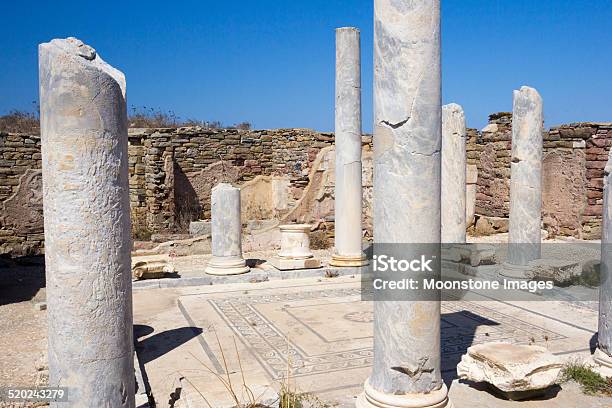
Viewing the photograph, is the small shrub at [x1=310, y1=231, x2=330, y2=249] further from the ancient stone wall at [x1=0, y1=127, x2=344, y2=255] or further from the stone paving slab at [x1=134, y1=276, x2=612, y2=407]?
the stone paving slab at [x1=134, y1=276, x2=612, y2=407]

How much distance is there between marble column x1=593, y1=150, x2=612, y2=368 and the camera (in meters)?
4.59

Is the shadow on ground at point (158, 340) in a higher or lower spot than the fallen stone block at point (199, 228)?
lower

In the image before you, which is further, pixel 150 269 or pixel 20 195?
pixel 20 195

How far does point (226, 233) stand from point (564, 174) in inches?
338

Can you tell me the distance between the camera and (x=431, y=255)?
3742 millimetres

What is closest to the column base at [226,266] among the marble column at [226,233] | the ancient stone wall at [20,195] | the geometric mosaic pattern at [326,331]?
the marble column at [226,233]

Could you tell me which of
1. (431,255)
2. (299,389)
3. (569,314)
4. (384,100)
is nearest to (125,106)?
(384,100)

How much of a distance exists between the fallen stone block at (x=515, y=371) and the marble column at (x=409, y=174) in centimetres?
65

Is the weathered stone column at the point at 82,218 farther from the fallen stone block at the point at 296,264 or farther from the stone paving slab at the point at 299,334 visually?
the fallen stone block at the point at 296,264

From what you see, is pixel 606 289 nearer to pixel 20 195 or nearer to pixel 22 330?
pixel 22 330

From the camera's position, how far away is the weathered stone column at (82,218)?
3312 mm

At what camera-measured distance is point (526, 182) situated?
332 inches

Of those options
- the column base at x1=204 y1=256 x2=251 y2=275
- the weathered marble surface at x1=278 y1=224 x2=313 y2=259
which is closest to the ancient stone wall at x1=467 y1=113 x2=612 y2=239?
the weathered marble surface at x1=278 y1=224 x2=313 y2=259

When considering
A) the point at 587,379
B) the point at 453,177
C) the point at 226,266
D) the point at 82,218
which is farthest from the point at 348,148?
the point at 82,218
